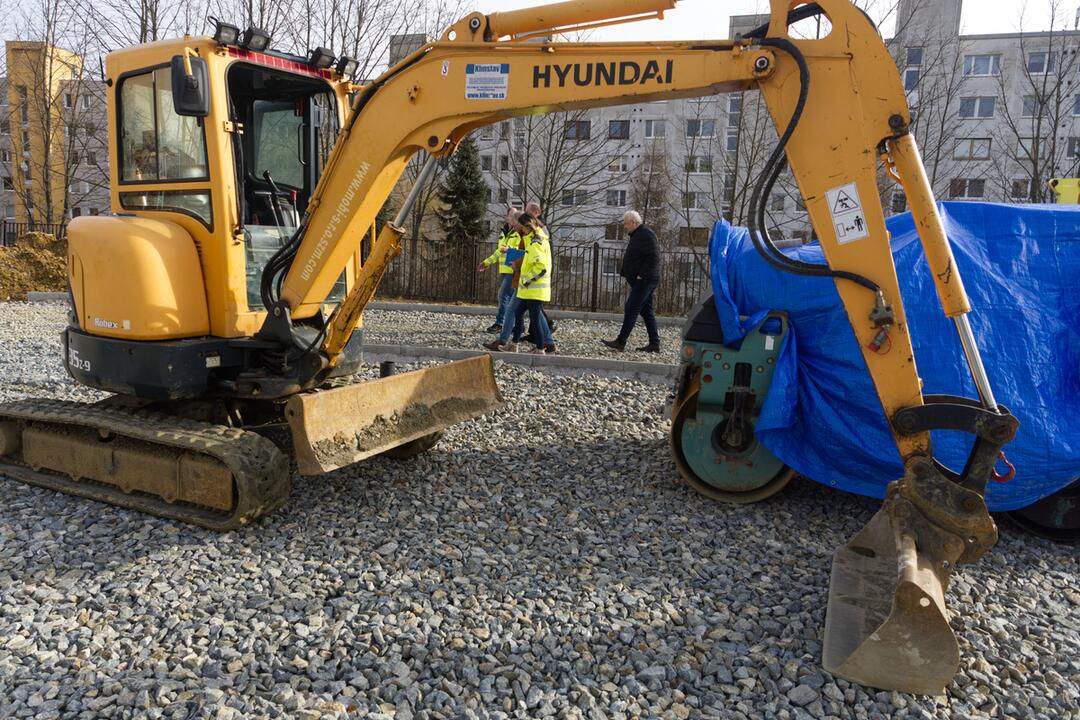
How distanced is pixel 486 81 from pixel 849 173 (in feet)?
6.46

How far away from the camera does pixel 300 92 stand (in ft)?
17.3

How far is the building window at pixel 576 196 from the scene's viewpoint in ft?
89.2

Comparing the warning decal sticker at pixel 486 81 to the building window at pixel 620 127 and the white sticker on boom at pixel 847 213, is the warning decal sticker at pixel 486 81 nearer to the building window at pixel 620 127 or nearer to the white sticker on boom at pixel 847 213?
the white sticker on boom at pixel 847 213

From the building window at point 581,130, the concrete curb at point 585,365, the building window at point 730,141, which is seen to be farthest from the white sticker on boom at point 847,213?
the building window at point 730,141

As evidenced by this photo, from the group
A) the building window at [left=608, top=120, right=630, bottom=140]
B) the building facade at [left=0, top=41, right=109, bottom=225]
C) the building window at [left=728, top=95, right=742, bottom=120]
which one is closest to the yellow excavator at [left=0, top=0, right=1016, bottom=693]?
the building facade at [left=0, top=41, right=109, bottom=225]

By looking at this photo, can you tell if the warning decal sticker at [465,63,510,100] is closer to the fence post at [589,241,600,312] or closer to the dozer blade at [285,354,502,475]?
the dozer blade at [285,354,502,475]

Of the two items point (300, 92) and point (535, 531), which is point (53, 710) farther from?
point (300, 92)

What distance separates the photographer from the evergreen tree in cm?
2761

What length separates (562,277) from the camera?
1783cm

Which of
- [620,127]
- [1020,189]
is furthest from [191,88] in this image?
[620,127]

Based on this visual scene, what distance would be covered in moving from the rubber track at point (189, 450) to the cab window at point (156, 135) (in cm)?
155

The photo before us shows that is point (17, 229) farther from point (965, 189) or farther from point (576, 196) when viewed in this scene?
point (965, 189)

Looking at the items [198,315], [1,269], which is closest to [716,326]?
[198,315]

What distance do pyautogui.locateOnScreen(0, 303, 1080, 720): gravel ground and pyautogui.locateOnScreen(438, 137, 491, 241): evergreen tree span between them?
76.5ft
